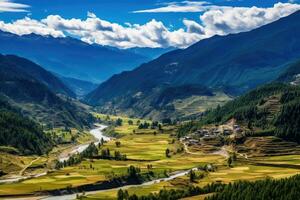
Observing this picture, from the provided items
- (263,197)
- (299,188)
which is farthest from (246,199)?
(299,188)

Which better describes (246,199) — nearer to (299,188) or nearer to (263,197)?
(263,197)
